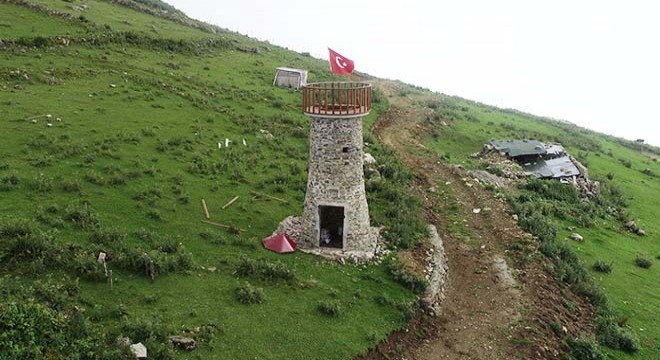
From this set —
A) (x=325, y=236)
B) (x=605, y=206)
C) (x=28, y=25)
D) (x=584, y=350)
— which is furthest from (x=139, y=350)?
(x=28, y=25)

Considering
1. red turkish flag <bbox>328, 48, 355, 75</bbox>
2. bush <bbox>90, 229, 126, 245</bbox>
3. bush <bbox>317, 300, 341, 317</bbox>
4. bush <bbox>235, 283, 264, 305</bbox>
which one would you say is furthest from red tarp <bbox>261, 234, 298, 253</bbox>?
red turkish flag <bbox>328, 48, 355, 75</bbox>

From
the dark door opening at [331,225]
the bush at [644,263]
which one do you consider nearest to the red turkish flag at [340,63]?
the dark door opening at [331,225]

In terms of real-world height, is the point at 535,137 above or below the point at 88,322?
above

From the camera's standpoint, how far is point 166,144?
30.5 meters

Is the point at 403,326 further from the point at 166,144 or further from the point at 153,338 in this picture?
the point at 166,144

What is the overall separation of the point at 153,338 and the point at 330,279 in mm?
8088

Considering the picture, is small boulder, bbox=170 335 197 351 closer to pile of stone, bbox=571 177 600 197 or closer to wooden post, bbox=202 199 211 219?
wooden post, bbox=202 199 211 219

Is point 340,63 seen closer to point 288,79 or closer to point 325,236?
point 325,236

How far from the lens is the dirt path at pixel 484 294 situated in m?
18.5

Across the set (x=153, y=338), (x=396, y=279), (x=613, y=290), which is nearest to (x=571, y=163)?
(x=613, y=290)

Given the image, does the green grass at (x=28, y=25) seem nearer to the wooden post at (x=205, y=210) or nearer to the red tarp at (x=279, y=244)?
the wooden post at (x=205, y=210)

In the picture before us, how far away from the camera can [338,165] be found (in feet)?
71.1

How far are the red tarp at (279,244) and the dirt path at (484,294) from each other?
6.37 m

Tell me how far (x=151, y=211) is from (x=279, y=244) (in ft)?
20.4
